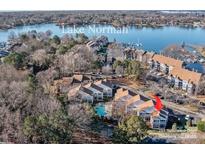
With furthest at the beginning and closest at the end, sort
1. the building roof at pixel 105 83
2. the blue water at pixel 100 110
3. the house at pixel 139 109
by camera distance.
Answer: the building roof at pixel 105 83, the blue water at pixel 100 110, the house at pixel 139 109

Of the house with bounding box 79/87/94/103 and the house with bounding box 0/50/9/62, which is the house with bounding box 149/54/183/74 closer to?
the house with bounding box 79/87/94/103

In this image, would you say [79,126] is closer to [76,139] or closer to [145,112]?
[76,139]

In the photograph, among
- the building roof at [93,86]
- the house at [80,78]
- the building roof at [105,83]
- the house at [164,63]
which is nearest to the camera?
the building roof at [93,86]

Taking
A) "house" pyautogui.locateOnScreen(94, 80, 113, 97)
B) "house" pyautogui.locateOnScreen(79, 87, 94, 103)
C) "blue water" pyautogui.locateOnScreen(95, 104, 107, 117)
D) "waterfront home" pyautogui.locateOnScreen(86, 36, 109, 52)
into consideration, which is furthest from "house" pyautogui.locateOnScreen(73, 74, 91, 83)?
"blue water" pyautogui.locateOnScreen(95, 104, 107, 117)

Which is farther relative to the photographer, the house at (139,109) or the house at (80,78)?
the house at (80,78)

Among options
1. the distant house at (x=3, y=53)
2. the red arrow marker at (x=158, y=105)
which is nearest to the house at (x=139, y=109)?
the red arrow marker at (x=158, y=105)

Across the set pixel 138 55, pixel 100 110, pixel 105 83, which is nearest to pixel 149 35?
pixel 138 55

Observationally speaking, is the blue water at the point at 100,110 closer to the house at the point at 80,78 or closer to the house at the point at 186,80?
the house at the point at 80,78
